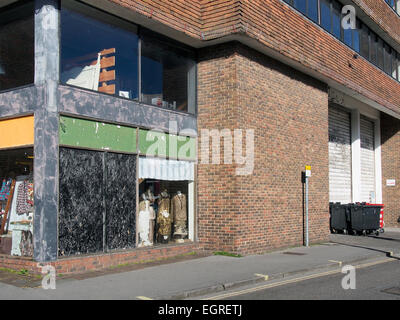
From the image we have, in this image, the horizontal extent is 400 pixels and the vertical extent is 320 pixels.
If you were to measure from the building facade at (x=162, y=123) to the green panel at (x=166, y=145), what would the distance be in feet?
0.14

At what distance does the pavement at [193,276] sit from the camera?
7727 mm

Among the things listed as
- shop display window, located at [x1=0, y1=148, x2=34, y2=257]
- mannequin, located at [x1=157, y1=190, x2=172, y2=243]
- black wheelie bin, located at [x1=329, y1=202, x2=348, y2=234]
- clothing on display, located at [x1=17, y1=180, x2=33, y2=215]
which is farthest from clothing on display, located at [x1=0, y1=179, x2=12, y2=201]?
black wheelie bin, located at [x1=329, y1=202, x2=348, y2=234]

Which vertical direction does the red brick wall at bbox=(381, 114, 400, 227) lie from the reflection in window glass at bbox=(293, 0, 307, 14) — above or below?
below

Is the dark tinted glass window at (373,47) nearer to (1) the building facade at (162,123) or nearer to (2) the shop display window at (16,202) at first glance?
(1) the building facade at (162,123)

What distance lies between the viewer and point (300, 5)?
1523cm

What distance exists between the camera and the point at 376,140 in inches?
1041

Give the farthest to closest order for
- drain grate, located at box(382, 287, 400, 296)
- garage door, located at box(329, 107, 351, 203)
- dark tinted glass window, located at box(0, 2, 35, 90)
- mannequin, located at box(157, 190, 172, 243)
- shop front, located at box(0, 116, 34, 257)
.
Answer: garage door, located at box(329, 107, 351, 203) → mannequin, located at box(157, 190, 172, 243) → dark tinted glass window, located at box(0, 2, 35, 90) → shop front, located at box(0, 116, 34, 257) → drain grate, located at box(382, 287, 400, 296)

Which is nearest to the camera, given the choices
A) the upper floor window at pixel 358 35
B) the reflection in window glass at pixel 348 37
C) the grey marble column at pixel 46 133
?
the grey marble column at pixel 46 133

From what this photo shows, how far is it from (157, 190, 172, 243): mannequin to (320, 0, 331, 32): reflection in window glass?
8656 mm

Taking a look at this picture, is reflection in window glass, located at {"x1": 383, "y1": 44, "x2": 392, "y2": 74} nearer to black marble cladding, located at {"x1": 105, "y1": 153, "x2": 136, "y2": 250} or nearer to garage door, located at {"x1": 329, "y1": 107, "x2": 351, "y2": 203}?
garage door, located at {"x1": 329, "y1": 107, "x2": 351, "y2": 203}

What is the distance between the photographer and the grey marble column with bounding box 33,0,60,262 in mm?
9117

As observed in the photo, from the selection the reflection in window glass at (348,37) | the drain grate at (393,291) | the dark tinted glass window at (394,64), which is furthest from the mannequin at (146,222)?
the dark tinted glass window at (394,64)

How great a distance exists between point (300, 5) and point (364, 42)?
641 centimetres
